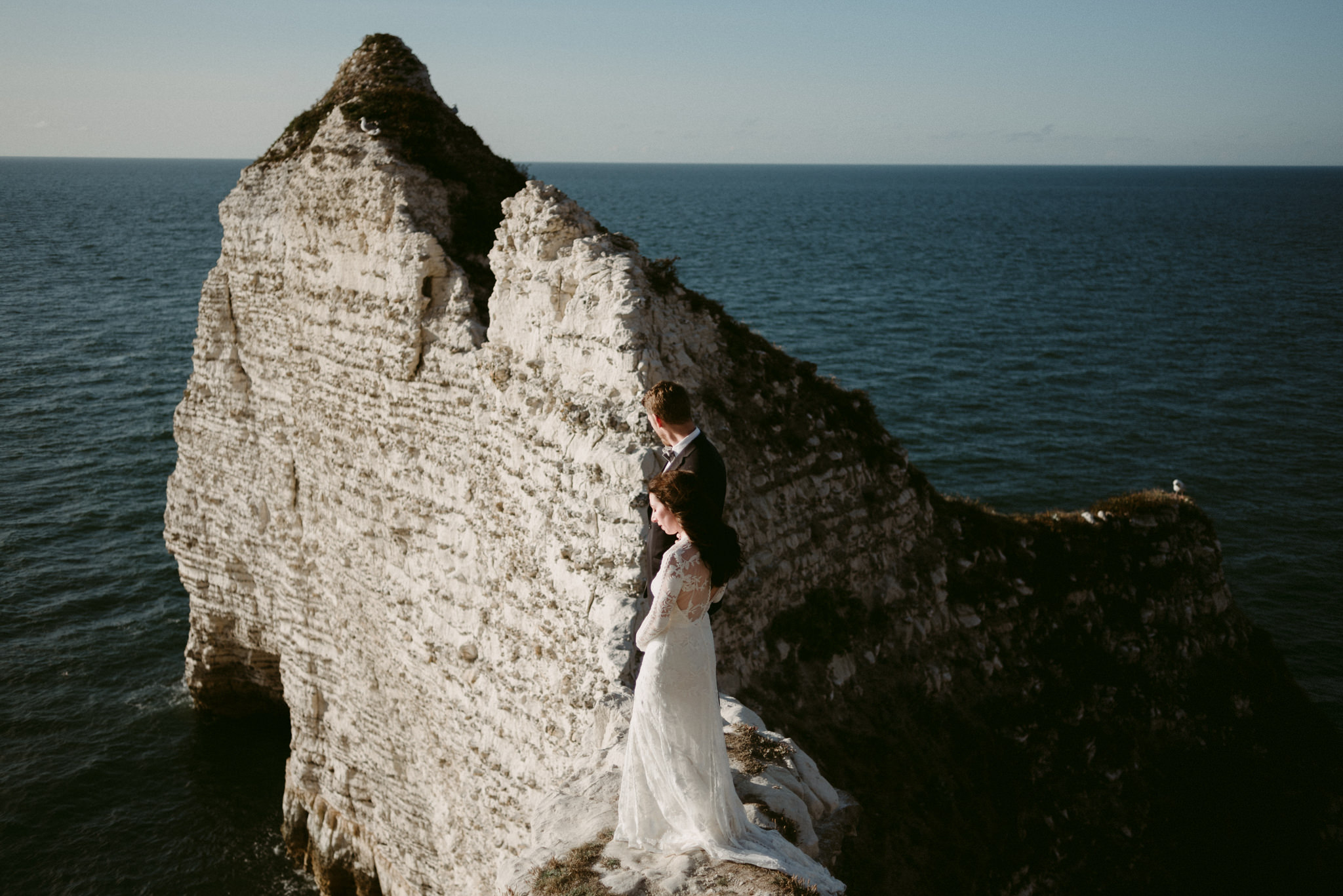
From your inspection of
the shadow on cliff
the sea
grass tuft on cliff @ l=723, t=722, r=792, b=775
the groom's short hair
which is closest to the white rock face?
grass tuft on cliff @ l=723, t=722, r=792, b=775

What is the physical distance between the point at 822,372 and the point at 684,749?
3986cm

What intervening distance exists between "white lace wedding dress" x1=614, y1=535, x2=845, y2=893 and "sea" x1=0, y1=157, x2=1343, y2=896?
53.1 feet

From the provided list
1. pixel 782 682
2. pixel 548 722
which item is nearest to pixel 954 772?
pixel 782 682

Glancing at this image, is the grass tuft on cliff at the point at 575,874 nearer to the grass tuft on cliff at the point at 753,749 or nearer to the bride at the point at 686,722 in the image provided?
the bride at the point at 686,722

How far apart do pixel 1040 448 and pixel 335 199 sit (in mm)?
31703

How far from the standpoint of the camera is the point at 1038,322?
59219 mm

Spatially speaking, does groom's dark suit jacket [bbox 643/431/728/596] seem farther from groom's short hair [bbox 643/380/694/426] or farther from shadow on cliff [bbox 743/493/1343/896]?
shadow on cliff [bbox 743/493/1343/896]

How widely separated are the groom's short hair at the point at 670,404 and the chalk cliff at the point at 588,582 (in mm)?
2943

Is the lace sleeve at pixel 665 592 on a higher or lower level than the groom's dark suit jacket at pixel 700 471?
lower

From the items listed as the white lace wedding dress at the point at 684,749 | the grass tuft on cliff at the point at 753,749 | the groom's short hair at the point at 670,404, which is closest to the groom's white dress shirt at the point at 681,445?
the groom's short hair at the point at 670,404

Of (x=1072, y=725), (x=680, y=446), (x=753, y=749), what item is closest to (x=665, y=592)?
(x=680, y=446)

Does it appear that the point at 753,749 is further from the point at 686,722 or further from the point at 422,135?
the point at 422,135

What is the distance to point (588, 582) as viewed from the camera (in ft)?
31.5

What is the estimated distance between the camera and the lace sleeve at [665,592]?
5.56 meters
